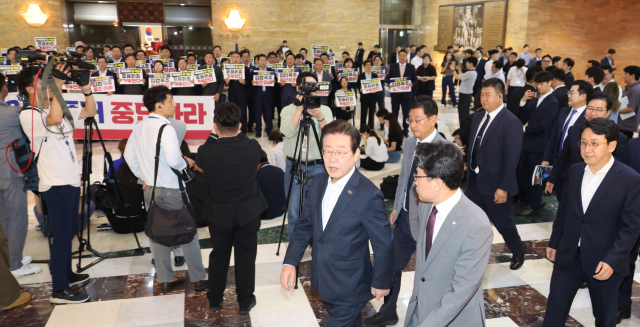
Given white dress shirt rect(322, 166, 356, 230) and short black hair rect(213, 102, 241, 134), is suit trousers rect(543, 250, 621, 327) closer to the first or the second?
white dress shirt rect(322, 166, 356, 230)

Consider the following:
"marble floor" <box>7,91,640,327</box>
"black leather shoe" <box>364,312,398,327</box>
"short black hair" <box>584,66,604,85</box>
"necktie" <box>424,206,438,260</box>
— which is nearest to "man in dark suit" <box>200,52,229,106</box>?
"marble floor" <box>7,91,640,327</box>

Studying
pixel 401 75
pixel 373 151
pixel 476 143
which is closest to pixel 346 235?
pixel 476 143

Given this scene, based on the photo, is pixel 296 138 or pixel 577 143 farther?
pixel 296 138

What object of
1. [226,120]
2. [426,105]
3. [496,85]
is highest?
[496,85]

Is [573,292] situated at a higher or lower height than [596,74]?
lower

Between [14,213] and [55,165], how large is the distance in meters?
0.91

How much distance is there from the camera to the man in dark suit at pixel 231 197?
334 centimetres

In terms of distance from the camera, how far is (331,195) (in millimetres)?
2494

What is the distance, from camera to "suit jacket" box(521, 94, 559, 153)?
568 centimetres

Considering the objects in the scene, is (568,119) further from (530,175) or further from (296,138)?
(296,138)

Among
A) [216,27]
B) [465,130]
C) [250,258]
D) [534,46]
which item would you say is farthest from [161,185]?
[534,46]

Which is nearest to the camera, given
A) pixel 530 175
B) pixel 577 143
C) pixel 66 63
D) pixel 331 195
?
pixel 331 195

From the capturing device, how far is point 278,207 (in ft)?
18.8

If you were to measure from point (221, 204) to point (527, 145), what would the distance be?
4.20 metres
